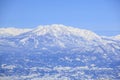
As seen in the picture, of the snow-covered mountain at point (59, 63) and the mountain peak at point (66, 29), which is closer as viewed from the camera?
the snow-covered mountain at point (59, 63)

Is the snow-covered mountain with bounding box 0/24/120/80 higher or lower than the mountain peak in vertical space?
lower

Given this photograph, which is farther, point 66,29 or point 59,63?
point 66,29

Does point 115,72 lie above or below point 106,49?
below

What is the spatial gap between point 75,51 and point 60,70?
134 centimetres

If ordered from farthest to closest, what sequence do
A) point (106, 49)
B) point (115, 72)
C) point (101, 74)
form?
point (106, 49) → point (101, 74) → point (115, 72)

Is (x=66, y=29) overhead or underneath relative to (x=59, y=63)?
overhead

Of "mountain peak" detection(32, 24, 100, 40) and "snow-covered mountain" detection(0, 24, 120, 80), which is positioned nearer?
"snow-covered mountain" detection(0, 24, 120, 80)

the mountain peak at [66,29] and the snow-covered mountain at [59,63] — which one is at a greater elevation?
the mountain peak at [66,29]

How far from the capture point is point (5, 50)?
2042 centimetres

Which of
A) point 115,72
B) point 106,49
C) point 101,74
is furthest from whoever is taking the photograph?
point 106,49

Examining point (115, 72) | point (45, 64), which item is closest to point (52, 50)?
point (45, 64)

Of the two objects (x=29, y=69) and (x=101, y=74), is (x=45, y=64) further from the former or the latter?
(x=101, y=74)

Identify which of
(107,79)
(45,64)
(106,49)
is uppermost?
(106,49)

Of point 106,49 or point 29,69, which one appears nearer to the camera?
point 29,69
